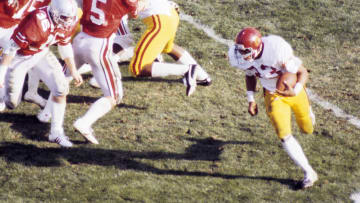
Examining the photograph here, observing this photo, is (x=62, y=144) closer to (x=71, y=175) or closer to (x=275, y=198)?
(x=71, y=175)

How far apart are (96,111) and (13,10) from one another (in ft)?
4.82

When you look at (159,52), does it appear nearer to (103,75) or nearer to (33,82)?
(103,75)

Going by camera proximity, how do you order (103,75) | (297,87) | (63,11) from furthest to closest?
(103,75), (63,11), (297,87)

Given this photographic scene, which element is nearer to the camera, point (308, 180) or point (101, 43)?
point (308, 180)

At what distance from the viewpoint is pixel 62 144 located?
546cm

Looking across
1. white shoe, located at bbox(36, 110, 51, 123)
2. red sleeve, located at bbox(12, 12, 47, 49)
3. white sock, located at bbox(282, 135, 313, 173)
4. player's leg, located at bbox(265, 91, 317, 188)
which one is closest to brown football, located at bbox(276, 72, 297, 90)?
player's leg, located at bbox(265, 91, 317, 188)

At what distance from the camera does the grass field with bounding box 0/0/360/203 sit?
16.0 feet

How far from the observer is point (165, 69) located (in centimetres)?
604

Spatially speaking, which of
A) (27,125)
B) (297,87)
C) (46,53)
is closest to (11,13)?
(46,53)

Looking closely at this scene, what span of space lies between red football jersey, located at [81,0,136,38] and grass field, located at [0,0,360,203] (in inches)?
41.9

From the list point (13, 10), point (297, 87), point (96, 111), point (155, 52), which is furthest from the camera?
point (155, 52)

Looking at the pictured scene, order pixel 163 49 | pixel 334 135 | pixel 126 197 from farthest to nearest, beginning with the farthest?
pixel 163 49 → pixel 334 135 → pixel 126 197

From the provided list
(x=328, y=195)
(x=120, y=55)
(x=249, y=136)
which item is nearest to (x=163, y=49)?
(x=120, y=55)

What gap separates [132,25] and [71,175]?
386 centimetres
